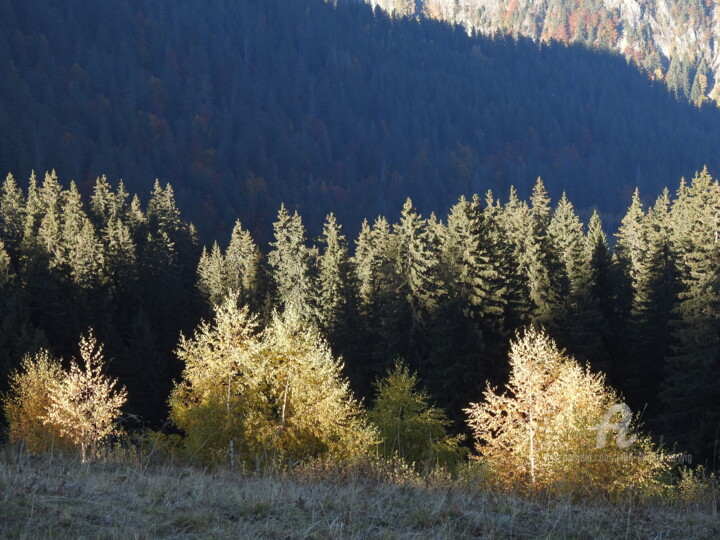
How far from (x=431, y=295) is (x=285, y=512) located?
3179 centimetres

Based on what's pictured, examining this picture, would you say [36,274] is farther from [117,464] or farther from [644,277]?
[117,464]

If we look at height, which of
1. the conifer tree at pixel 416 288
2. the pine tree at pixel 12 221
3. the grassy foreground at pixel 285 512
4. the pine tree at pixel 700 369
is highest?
the pine tree at pixel 12 221

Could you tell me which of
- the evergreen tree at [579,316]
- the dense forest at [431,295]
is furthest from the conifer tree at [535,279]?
the evergreen tree at [579,316]

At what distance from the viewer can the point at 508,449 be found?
68.4 ft

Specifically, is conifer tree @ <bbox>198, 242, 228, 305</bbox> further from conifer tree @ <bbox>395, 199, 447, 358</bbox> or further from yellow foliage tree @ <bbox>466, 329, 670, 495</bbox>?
yellow foliage tree @ <bbox>466, 329, 670, 495</bbox>

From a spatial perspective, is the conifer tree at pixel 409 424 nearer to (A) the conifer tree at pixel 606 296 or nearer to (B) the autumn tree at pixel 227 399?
(B) the autumn tree at pixel 227 399

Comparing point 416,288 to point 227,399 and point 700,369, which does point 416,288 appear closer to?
point 700,369

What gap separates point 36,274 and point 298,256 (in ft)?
63.2

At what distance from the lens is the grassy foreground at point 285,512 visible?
5.43 m

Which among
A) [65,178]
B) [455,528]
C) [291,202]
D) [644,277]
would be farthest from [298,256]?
[291,202]

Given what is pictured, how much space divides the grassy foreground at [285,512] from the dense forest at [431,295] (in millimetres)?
20520

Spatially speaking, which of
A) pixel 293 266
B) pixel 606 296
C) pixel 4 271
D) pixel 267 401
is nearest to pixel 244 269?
pixel 293 266

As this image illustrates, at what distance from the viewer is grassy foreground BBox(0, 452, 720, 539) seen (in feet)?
17.8

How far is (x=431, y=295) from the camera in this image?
123ft
